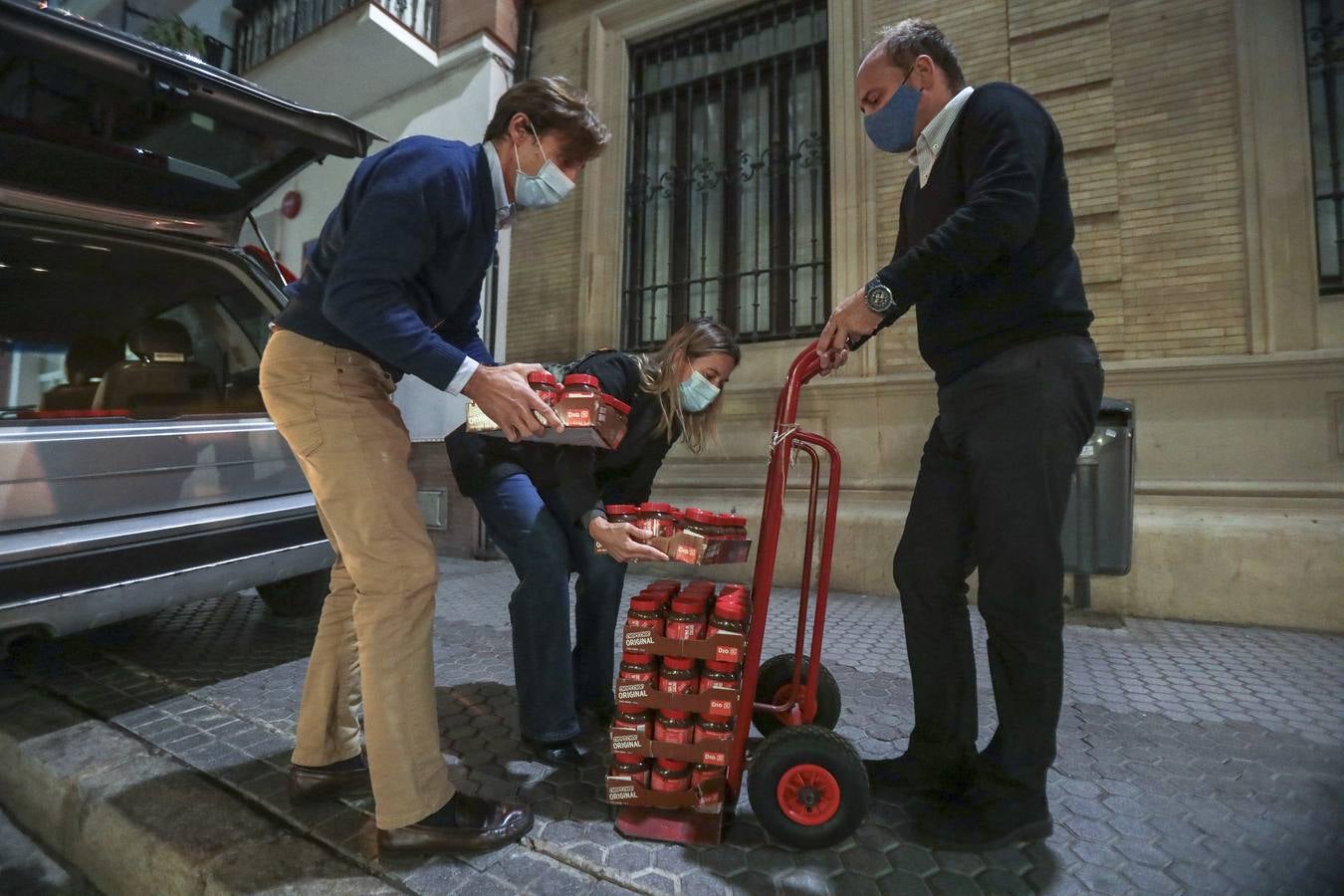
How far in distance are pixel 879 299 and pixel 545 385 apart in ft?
2.63

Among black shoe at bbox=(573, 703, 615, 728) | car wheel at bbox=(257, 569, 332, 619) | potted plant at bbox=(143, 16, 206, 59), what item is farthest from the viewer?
potted plant at bbox=(143, 16, 206, 59)

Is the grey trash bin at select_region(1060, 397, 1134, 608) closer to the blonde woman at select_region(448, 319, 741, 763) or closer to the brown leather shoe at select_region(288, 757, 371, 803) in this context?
the blonde woman at select_region(448, 319, 741, 763)

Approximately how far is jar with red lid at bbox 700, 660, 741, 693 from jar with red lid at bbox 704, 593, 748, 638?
74 millimetres

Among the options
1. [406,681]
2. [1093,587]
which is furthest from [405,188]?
[1093,587]

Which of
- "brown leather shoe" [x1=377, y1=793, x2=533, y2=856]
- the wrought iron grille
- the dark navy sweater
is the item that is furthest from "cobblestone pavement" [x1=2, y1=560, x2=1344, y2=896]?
the wrought iron grille

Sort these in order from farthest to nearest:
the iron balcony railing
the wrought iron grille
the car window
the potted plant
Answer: the potted plant, the iron balcony railing, the wrought iron grille, the car window

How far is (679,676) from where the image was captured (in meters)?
1.68

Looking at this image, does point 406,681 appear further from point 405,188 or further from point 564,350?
point 564,350

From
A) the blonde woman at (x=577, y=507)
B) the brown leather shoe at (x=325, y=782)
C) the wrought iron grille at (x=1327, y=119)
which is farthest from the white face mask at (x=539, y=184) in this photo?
the wrought iron grille at (x=1327, y=119)

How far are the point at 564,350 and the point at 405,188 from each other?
5.24 metres

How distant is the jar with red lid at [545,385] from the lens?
1595mm

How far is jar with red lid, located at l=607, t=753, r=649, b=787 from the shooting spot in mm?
1686

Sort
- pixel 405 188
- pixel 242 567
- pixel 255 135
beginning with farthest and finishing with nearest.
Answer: pixel 255 135 → pixel 242 567 → pixel 405 188

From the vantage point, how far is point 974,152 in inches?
66.6
